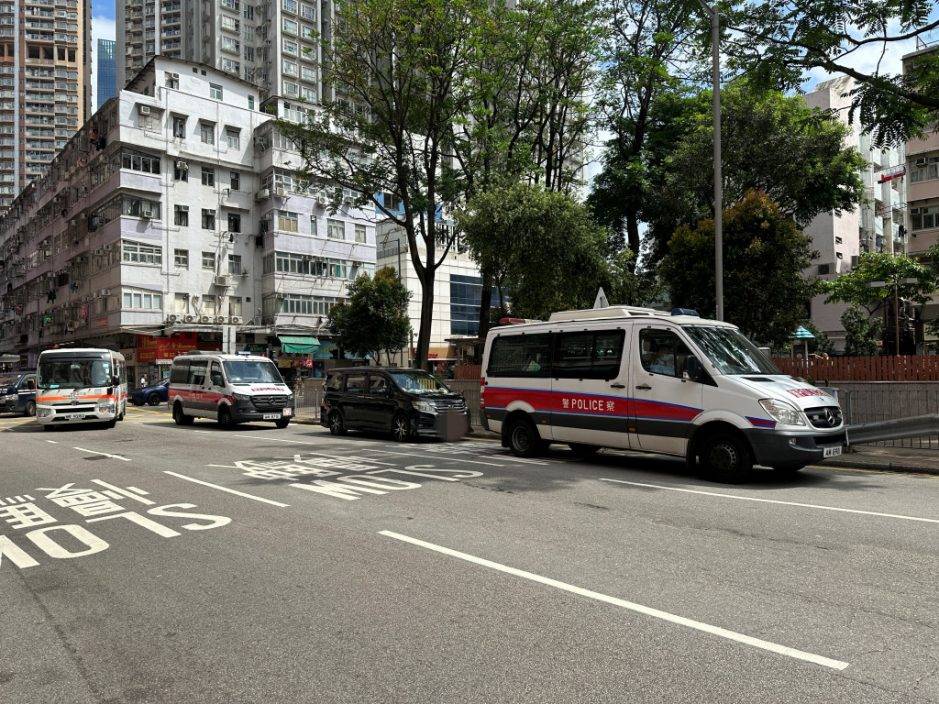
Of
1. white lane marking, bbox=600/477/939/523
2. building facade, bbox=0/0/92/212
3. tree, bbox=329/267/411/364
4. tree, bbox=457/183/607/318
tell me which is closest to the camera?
white lane marking, bbox=600/477/939/523

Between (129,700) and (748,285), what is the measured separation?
1950cm

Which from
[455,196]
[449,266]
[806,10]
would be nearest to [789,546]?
[806,10]

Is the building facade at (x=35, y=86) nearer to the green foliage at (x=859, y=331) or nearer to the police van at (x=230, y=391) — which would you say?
the police van at (x=230, y=391)

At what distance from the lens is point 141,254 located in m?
43.1

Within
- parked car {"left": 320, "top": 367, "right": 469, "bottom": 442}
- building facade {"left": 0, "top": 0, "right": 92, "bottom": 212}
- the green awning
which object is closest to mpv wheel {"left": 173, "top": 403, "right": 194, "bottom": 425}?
parked car {"left": 320, "top": 367, "right": 469, "bottom": 442}

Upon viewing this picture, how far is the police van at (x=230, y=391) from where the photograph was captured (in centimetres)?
2075

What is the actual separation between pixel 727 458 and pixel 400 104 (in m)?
16.3

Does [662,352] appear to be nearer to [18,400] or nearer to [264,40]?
[18,400]

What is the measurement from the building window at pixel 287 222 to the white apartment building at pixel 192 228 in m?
0.07

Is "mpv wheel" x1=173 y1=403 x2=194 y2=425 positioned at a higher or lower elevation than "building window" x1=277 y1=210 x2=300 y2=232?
lower

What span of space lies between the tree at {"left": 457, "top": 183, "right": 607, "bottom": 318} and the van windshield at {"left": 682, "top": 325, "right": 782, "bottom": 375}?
8015 mm

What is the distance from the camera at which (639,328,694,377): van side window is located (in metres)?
10.3

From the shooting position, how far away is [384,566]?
557cm

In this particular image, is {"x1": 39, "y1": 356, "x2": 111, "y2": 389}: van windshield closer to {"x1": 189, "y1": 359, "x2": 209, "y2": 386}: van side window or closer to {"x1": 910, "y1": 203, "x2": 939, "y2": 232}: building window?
{"x1": 189, "y1": 359, "x2": 209, "y2": 386}: van side window
